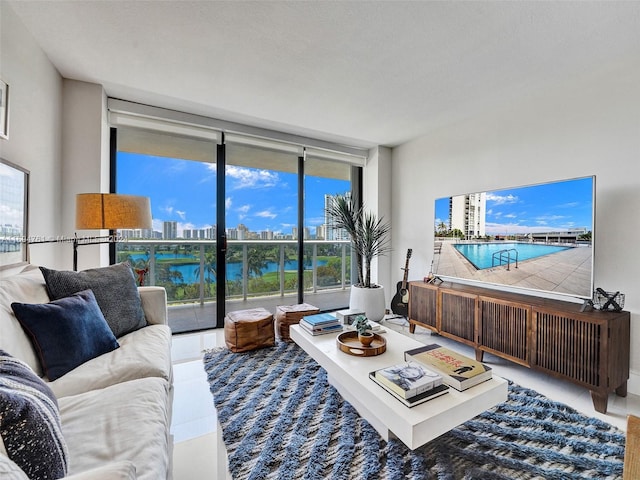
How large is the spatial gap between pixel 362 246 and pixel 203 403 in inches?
95.2

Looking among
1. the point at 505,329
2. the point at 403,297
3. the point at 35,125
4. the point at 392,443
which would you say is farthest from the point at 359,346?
the point at 35,125

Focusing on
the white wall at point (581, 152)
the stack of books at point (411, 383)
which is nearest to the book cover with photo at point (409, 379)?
the stack of books at point (411, 383)

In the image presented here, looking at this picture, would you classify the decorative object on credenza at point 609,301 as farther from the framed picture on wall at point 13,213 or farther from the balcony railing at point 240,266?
the framed picture on wall at point 13,213

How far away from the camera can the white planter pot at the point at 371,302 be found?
343 centimetres

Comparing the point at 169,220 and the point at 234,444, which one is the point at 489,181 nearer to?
the point at 234,444

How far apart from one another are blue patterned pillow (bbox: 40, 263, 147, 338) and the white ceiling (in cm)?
153

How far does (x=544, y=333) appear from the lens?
2041 mm

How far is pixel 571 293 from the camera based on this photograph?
210 cm

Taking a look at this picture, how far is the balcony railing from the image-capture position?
324 cm

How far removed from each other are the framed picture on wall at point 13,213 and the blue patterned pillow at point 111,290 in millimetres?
291

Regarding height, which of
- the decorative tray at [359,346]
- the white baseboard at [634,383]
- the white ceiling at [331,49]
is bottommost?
the white baseboard at [634,383]

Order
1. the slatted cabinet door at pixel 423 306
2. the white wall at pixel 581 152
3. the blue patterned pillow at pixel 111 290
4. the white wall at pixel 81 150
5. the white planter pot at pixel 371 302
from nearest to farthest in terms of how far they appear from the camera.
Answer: the blue patterned pillow at pixel 111 290, the white wall at pixel 581 152, the white wall at pixel 81 150, the slatted cabinet door at pixel 423 306, the white planter pot at pixel 371 302

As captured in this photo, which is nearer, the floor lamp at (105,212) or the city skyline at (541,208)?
the floor lamp at (105,212)

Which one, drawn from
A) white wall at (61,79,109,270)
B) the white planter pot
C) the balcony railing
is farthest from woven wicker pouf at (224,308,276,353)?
white wall at (61,79,109,270)
